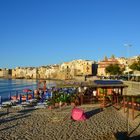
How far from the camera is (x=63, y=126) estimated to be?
20844 mm

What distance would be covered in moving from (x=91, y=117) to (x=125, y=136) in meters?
7.61

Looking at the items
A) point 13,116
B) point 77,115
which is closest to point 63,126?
point 77,115

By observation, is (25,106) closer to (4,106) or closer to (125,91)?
(4,106)

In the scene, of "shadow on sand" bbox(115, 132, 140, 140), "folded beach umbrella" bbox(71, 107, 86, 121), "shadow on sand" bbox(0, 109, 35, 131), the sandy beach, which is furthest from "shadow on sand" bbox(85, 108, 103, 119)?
"shadow on sand" bbox(115, 132, 140, 140)

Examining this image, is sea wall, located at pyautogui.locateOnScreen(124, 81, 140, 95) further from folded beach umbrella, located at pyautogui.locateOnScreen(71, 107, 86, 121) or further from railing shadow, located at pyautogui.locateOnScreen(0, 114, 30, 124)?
railing shadow, located at pyautogui.locateOnScreen(0, 114, 30, 124)

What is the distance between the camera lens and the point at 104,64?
531 feet

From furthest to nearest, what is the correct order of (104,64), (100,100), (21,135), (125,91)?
(104,64) < (125,91) < (100,100) < (21,135)

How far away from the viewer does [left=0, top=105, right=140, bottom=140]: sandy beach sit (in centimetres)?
1797

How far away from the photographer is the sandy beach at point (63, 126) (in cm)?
1797

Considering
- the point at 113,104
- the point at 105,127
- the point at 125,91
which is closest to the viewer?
the point at 105,127

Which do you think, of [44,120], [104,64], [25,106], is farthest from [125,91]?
[104,64]

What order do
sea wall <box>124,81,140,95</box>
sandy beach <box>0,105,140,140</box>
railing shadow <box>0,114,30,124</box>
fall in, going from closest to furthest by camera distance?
sandy beach <box>0,105,140,140</box>, railing shadow <box>0,114,30,124</box>, sea wall <box>124,81,140,95</box>

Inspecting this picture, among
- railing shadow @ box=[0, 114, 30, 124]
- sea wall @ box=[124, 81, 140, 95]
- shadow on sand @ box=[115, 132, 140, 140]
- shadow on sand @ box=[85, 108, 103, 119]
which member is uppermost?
sea wall @ box=[124, 81, 140, 95]

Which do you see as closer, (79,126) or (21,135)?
(21,135)
